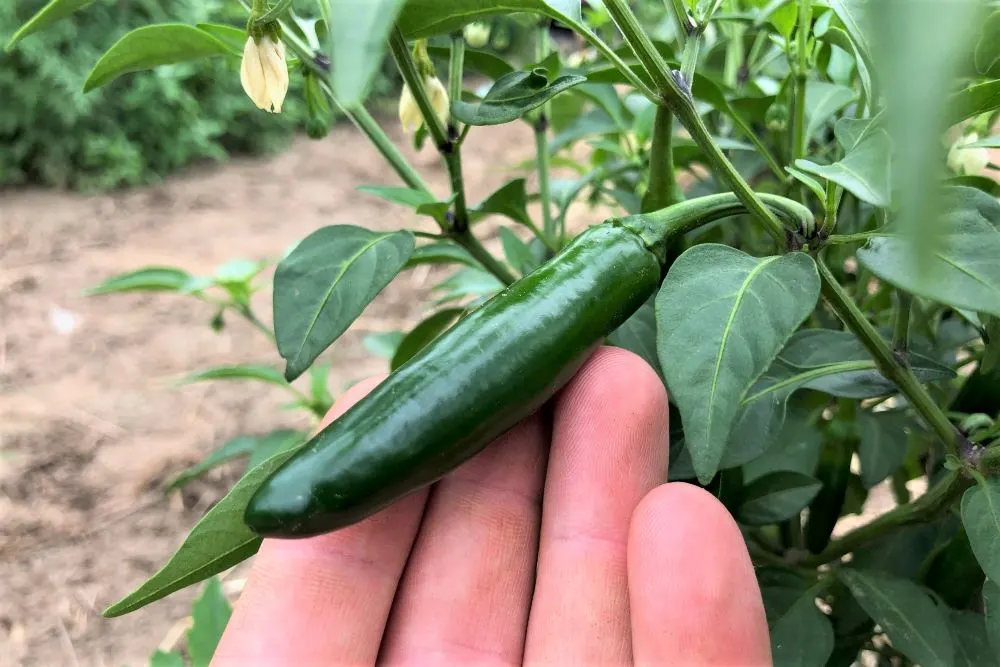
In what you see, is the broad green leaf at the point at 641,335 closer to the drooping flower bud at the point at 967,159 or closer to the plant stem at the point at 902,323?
the plant stem at the point at 902,323

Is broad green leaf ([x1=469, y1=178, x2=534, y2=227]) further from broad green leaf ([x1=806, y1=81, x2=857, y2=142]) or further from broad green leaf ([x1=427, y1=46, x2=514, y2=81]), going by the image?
broad green leaf ([x1=806, y1=81, x2=857, y2=142])

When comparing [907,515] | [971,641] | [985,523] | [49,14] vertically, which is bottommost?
[971,641]

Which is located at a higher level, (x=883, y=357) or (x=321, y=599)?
(x=883, y=357)

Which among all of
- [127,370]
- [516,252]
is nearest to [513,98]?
[516,252]

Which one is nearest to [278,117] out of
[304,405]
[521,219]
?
[304,405]

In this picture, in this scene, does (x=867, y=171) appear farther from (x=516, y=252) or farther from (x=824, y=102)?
(x=516, y=252)

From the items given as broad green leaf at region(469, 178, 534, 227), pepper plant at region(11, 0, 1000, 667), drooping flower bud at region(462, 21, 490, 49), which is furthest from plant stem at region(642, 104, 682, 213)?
drooping flower bud at region(462, 21, 490, 49)

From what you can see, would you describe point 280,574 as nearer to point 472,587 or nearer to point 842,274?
point 472,587
